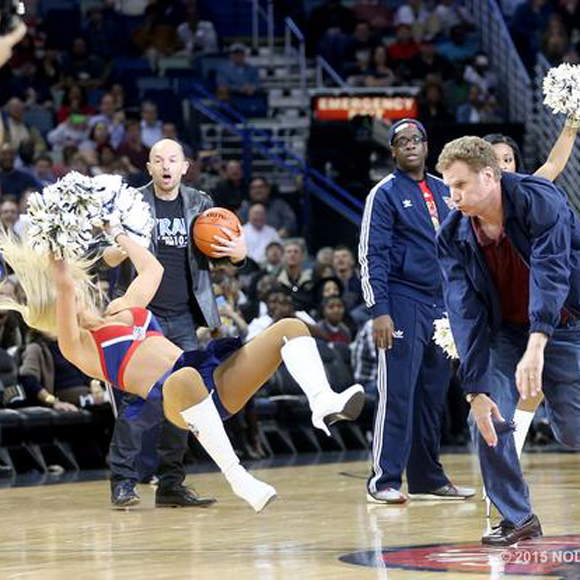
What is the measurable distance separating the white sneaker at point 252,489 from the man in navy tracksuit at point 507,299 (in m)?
0.96

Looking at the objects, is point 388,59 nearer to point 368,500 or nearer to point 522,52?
point 522,52

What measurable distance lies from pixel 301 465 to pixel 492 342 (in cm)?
535

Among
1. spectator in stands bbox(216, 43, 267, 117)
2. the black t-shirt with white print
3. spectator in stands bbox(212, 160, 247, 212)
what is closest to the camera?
the black t-shirt with white print

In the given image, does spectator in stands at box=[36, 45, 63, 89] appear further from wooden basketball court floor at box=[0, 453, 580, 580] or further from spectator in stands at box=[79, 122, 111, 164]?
wooden basketball court floor at box=[0, 453, 580, 580]

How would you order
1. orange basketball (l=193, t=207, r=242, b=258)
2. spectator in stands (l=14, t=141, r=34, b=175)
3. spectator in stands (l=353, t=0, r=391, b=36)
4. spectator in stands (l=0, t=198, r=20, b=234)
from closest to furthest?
orange basketball (l=193, t=207, r=242, b=258)
spectator in stands (l=0, t=198, r=20, b=234)
spectator in stands (l=14, t=141, r=34, b=175)
spectator in stands (l=353, t=0, r=391, b=36)

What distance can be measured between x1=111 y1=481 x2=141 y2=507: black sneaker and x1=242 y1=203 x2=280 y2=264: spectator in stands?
22.7ft

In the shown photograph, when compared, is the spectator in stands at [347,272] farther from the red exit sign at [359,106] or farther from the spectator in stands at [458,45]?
the spectator in stands at [458,45]

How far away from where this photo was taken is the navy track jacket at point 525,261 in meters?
5.83

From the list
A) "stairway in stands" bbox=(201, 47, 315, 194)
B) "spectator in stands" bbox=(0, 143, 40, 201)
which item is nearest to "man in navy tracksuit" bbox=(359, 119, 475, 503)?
"spectator in stands" bbox=(0, 143, 40, 201)

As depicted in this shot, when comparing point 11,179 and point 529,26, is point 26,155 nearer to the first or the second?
point 11,179

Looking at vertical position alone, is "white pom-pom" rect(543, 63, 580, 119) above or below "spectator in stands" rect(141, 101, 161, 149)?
above

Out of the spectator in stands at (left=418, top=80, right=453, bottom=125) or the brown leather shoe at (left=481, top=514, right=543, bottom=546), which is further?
the spectator in stands at (left=418, top=80, right=453, bottom=125)

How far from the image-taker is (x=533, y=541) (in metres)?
6.28

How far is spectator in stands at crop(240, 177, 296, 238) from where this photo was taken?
53.3ft
